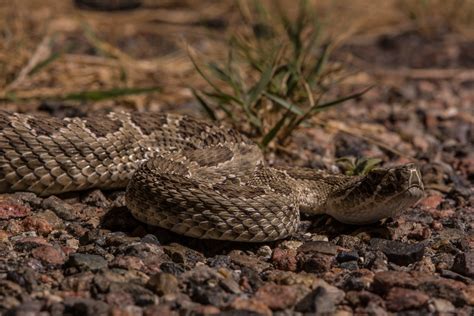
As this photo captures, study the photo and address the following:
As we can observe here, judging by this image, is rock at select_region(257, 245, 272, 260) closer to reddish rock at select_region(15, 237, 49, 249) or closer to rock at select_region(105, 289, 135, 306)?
rock at select_region(105, 289, 135, 306)

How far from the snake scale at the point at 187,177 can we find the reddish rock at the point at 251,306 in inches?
38.5

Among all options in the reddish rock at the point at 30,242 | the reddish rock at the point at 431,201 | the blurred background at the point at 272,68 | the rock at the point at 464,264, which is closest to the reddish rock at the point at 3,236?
the reddish rock at the point at 30,242

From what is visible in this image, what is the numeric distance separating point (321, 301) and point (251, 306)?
42 cm

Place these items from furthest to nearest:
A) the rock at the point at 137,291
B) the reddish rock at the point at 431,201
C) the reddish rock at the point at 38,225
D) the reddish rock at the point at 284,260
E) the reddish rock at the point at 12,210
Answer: the reddish rock at the point at 431,201, the reddish rock at the point at 12,210, the reddish rock at the point at 38,225, the reddish rock at the point at 284,260, the rock at the point at 137,291

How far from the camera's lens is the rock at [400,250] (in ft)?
17.5

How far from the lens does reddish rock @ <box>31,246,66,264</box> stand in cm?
498

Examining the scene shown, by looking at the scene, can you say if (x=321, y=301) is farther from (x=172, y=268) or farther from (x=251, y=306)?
(x=172, y=268)

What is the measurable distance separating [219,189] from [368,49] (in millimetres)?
6697

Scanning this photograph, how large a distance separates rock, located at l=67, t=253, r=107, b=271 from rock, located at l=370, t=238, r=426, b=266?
1.97 m

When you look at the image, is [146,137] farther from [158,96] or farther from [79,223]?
[158,96]

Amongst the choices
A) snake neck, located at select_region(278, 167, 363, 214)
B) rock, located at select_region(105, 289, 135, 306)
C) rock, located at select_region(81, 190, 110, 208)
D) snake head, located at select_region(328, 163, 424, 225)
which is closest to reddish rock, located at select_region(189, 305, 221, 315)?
rock, located at select_region(105, 289, 135, 306)

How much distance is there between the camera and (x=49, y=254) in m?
5.03

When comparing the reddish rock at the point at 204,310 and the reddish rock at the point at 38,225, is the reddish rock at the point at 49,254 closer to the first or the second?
the reddish rock at the point at 38,225

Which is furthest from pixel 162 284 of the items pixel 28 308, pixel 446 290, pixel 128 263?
pixel 446 290
